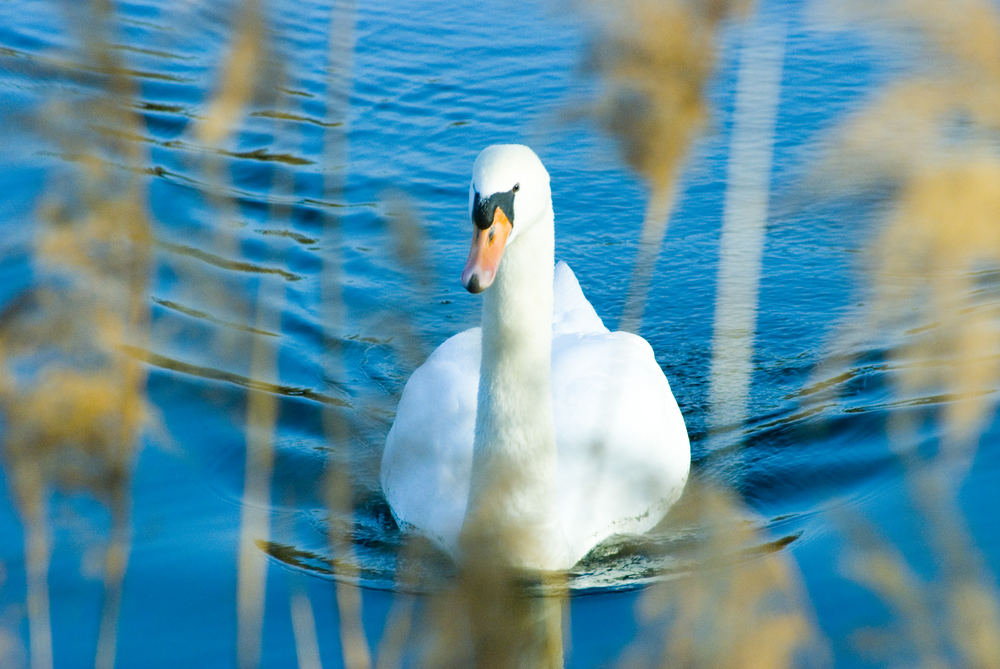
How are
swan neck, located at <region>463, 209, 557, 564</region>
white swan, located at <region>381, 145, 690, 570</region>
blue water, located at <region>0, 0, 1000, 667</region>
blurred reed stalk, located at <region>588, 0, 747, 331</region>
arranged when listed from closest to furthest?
blurred reed stalk, located at <region>588, 0, 747, 331</region> < blue water, located at <region>0, 0, 1000, 667</region> < white swan, located at <region>381, 145, 690, 570</region> < swan neck, located at <region>463, 209, 557, 564</region>

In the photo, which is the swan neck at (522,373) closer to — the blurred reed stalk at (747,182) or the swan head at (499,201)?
the swan head at (499,201)

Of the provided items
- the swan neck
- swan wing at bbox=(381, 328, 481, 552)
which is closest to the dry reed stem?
the swan neck

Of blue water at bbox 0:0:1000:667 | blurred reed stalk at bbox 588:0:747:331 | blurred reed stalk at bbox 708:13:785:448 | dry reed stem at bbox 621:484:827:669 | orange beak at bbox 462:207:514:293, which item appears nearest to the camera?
dry reed stem at bbox 621:484:827:669

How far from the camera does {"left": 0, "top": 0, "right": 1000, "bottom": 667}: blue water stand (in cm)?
174

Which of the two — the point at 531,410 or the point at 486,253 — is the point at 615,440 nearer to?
the point at 531,410

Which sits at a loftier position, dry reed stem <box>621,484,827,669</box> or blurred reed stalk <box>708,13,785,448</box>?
blurred reed stalk <box>708,13,785,448</box>

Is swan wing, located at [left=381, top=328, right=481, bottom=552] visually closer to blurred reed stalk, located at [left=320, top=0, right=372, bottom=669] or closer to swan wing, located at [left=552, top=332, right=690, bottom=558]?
swan wing, located at [left=552, top=332, right=690, bottom=558]

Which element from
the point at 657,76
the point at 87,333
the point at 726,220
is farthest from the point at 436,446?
the point at 657,76

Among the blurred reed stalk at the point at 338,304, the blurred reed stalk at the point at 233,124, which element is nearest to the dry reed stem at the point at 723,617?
the blurred reed stalk at the point at 338,304

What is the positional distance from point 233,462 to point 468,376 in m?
0.95

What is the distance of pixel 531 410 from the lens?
137 inches

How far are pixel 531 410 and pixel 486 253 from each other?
635 millimetres

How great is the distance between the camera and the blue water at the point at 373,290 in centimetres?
174

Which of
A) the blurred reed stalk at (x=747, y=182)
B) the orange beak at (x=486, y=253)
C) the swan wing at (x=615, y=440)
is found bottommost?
the swan wing at (x=615, y=440)
